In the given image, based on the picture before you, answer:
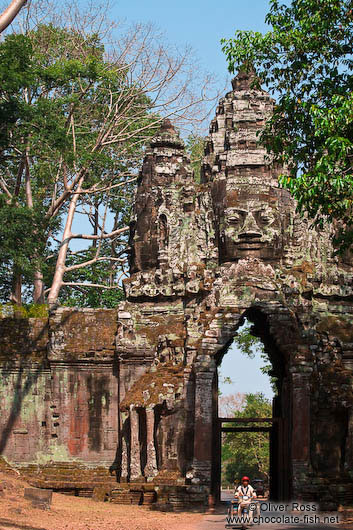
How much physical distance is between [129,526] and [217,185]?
31.7 feet

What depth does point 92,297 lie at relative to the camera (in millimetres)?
38062

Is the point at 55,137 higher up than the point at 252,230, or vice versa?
the point at 55,137

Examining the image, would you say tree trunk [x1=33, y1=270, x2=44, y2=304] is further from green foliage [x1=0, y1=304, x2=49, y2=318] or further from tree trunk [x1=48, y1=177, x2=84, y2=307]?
green foliage [x1=0, y1=304, x2=49, y2=318]

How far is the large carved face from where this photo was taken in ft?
75.5

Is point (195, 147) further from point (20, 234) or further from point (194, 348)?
point (194, 348)

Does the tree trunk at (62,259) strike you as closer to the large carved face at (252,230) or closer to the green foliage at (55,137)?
the green foliage at (55,137)

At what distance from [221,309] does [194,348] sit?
1133 mm

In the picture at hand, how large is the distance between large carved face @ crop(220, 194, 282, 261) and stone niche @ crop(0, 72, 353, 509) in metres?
0.03

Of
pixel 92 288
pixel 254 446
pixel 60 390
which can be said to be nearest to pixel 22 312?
pixel 60 390

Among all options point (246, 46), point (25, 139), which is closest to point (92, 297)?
point (25, 139)

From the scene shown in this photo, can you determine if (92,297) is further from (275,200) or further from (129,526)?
(129,526)

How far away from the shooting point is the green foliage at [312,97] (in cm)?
1648

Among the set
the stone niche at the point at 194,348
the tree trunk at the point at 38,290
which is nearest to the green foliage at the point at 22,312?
the stone niche at the point at 194,348

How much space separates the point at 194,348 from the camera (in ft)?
72.3
